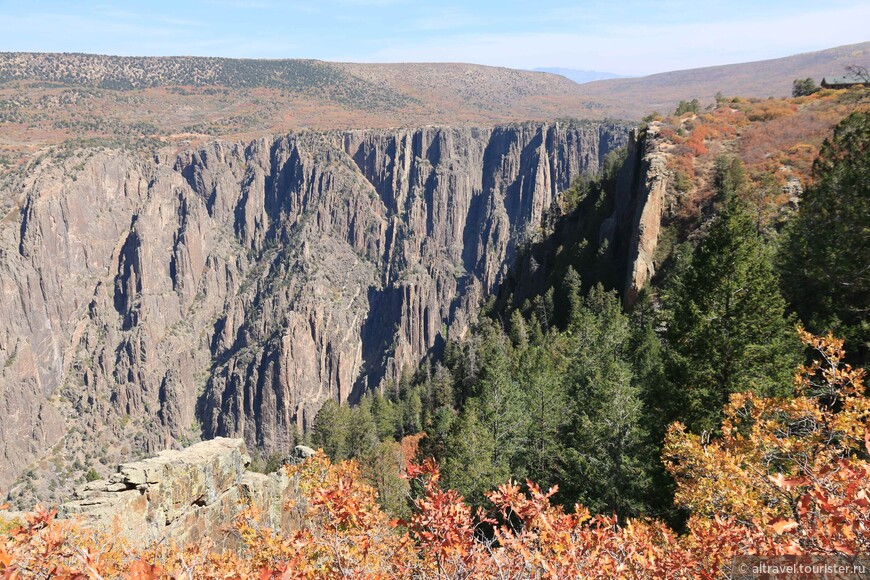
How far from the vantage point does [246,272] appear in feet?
553

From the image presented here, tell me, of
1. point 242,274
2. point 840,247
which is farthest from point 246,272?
point 840,247

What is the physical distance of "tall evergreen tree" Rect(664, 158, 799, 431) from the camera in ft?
57.4

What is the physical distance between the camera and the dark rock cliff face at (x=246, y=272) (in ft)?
401

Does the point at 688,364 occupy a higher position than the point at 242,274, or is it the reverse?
the point at 688,364

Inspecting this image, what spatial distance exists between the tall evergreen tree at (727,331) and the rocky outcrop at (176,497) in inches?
594

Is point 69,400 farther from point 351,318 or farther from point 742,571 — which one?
point 742,571

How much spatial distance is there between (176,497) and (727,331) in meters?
20.1

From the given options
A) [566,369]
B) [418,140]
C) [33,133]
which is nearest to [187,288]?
[33,133]

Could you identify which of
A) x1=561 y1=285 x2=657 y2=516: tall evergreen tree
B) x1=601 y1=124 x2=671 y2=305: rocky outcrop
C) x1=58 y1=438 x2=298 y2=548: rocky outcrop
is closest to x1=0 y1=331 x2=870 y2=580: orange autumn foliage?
x1=58 y1=438 x2=298 y2=548: rocky outcrop

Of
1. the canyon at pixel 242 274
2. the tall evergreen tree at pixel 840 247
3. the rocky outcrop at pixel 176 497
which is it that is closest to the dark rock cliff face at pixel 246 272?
the canyon at pixel 242 274

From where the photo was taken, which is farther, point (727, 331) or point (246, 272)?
point (246, 272)

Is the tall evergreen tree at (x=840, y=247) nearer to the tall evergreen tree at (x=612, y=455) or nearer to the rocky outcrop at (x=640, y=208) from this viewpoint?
the tall evergreen tree at (x=612, y=455)

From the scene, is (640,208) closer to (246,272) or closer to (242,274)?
(242,274)

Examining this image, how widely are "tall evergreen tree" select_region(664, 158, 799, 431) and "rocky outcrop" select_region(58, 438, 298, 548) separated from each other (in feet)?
49.5
